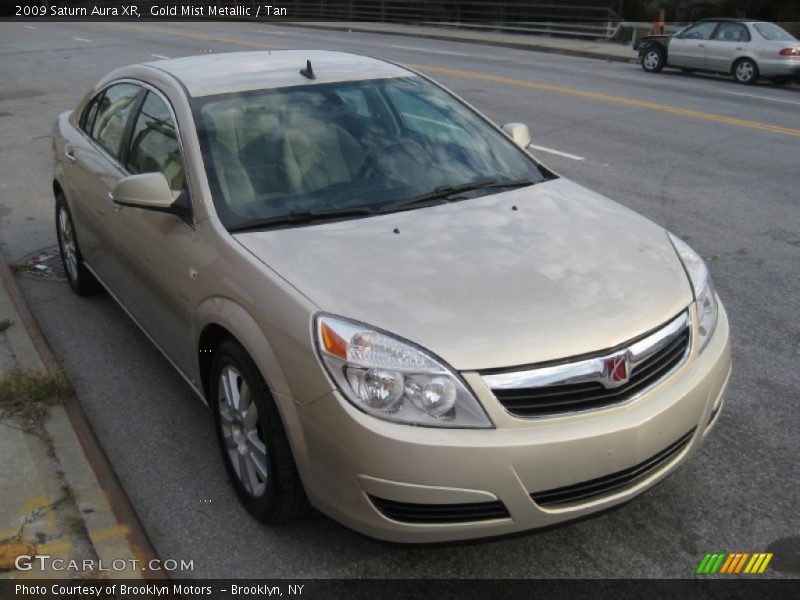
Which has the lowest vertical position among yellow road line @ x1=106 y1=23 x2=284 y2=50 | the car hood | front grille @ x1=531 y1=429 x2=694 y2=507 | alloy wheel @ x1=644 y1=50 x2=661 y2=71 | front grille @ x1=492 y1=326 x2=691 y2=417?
yellow road line @ x1=106 y1=23 x2=284 y2=50

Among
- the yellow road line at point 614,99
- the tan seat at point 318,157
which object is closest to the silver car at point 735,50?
the yellow road line at point 614,99

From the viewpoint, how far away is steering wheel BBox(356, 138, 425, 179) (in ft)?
13.2

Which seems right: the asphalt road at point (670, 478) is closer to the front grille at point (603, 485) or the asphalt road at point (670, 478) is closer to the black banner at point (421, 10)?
the front grille at point (603, 485)

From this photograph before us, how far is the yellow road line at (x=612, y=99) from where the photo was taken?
1283 centimetres

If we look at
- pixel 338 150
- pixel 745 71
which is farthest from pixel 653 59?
pixel 338 150

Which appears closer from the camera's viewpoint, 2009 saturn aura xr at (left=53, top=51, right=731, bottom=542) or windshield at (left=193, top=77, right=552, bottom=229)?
2009 saturn aura xr at (left=53, top=51, right=731, bottom=542)

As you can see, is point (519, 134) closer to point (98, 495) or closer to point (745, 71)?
point (98, 495)

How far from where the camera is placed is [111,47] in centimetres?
2578

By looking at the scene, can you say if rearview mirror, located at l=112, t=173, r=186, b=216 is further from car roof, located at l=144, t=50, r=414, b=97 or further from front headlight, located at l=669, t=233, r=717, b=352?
front headlight, located at l=669, t=233, r=717, b=352

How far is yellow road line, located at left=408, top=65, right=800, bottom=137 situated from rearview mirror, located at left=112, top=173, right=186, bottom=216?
34.8 feet

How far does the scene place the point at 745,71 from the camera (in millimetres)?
19156

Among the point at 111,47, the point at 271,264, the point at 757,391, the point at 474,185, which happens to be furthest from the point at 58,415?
the point at 111,47

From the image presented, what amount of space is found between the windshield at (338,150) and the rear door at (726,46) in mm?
16747

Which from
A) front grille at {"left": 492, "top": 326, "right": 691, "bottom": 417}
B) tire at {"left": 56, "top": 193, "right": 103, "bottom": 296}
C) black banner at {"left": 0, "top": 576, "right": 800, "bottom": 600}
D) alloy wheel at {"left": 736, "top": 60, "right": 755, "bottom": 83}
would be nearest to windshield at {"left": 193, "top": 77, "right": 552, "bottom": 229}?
front grille at {"left": 492, "top": 326, "right": 691, "bottom": 417}
